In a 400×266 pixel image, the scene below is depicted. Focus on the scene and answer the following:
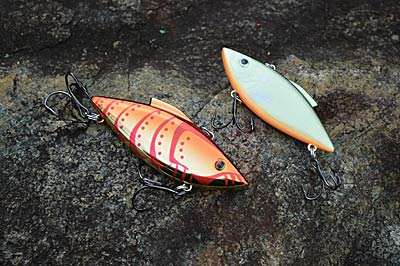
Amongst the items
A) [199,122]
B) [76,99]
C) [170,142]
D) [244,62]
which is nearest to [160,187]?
[170,142]

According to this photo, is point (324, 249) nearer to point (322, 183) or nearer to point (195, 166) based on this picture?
point (322, 183)

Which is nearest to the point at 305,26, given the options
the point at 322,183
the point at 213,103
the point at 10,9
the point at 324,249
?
the point at 213,103

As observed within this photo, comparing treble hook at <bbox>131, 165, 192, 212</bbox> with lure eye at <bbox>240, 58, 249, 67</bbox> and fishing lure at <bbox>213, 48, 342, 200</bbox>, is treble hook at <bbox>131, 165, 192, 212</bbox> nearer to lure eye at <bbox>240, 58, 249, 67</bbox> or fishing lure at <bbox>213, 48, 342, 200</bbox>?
fishing lure at <bbox>213, 48, 342, 200</bbox>

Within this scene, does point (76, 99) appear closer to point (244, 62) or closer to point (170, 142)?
point (170, 142)

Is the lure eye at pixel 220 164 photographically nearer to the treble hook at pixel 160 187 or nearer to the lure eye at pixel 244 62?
the treble hook at pixel 160 187

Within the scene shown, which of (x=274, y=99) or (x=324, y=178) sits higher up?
(x=274, y=99)

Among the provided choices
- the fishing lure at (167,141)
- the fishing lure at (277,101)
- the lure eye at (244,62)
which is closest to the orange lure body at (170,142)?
the fishing lure at (167,141)
